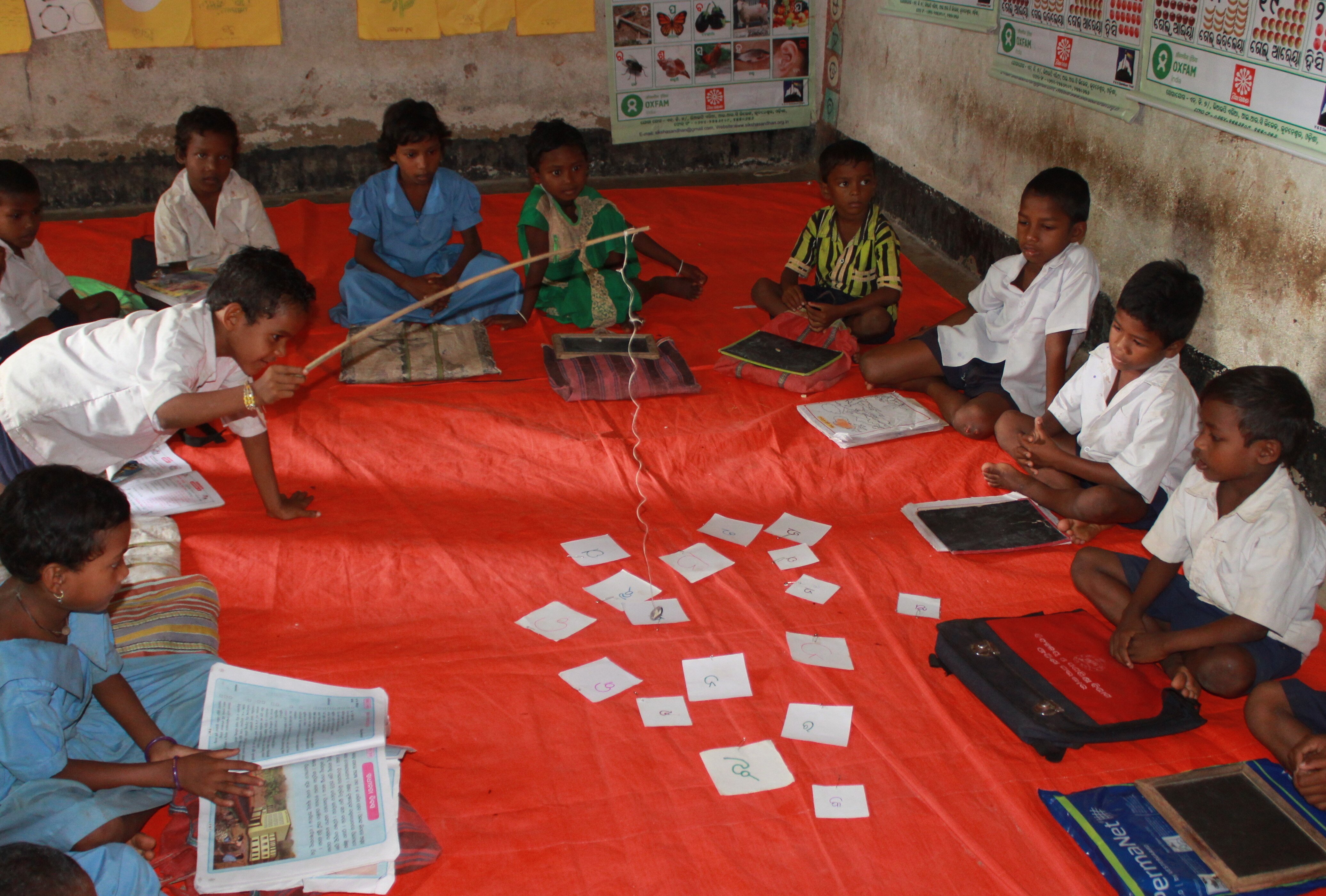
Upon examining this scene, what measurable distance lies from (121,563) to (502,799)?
84 cm

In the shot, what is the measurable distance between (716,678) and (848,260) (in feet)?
7.36

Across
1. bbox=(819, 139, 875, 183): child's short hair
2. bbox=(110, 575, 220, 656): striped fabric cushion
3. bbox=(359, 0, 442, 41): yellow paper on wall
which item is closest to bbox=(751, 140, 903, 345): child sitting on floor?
bbox=(819, 139, 875, 183): child's short hair

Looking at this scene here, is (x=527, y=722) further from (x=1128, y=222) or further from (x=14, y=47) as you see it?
(x=14, y=47)

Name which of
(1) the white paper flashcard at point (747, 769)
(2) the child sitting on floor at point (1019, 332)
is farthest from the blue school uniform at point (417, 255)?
(1) the white paper flashcard at point (747, 769)

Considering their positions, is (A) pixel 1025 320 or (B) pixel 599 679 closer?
(B) pixel 599 679

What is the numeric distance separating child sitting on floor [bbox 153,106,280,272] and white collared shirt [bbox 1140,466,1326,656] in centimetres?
338

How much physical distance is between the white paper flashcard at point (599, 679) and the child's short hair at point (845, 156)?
2.31 meters

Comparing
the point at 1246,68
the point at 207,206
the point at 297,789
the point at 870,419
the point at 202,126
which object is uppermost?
the point at 1246,68

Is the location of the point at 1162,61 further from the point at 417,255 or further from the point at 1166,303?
the point at 417,255

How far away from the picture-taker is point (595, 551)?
278cm

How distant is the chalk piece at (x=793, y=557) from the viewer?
2.73 m

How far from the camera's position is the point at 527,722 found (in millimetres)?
2203

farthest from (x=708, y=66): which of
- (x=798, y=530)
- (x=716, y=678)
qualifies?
(x=716, y=678)

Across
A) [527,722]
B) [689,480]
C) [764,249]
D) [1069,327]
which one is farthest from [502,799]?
[764,249]
